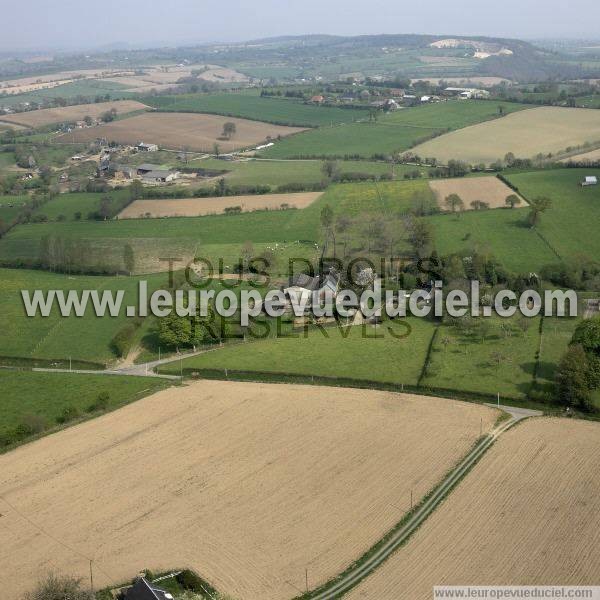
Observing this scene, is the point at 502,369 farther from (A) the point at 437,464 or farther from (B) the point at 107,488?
(B) the point at 107,488

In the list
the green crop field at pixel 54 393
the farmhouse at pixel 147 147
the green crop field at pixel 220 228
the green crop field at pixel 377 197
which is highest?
the farmhouse at pixel 147 147

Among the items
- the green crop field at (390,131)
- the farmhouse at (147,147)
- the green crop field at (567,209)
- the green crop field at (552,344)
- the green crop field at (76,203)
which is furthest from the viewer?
the farmhouse at (147,147)

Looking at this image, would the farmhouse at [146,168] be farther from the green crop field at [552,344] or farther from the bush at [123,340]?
the green crop field at [552,344]

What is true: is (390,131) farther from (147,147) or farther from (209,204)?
(209,204)

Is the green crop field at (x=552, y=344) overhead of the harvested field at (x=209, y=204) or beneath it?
beneath

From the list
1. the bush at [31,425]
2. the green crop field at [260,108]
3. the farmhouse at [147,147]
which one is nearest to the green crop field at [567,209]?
the bush at [31,425]

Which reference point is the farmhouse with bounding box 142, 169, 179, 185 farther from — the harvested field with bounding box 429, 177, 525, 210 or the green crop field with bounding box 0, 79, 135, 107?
the green crop field with bounding box 0, 79, 135, 107
